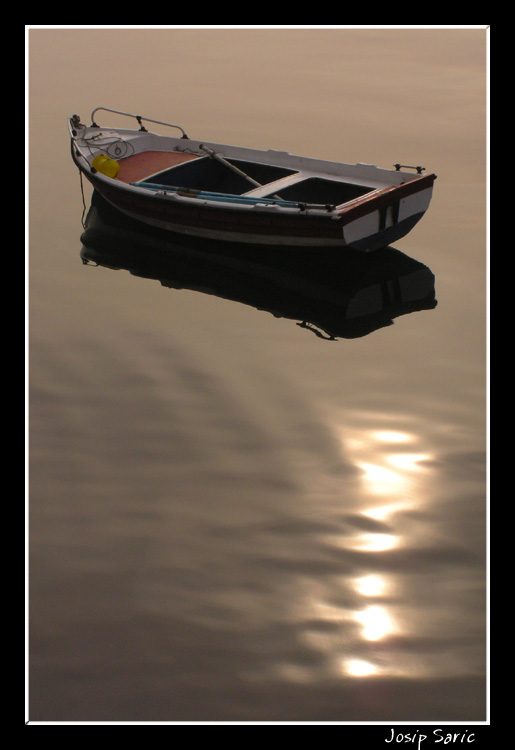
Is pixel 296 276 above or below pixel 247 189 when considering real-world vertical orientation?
below

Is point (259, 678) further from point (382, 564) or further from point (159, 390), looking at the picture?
point (159, 390)

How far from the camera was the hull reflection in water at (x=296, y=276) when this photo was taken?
14992 millimetres

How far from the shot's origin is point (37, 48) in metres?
A: 27.9

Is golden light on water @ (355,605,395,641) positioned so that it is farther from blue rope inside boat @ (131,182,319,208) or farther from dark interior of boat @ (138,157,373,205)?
dark interior of boat @ (138,157,373,205)

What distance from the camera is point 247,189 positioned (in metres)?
18.6

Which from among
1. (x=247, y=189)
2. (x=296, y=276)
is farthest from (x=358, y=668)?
(x=247, y=189)

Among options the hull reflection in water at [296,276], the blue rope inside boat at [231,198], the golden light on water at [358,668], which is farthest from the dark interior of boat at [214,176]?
the golden light on water at [358,668]

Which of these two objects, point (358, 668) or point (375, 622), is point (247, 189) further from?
point (358, 668)

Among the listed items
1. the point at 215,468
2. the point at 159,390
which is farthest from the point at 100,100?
the point at 215,468

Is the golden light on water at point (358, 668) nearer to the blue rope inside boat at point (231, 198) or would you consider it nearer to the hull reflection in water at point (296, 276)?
the hull reflection in water at point (296, 276)

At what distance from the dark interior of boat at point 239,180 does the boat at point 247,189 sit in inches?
0.6

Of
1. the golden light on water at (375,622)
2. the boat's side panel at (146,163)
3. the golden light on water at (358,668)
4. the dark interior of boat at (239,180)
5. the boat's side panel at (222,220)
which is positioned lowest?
the golden light on water at (358,668)

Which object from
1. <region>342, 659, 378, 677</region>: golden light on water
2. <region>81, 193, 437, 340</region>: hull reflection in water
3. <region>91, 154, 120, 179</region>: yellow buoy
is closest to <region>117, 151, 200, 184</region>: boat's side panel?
<region>91, 154, 120, 179</region>: yellow buoy

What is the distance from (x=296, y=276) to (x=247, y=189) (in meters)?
3.32
